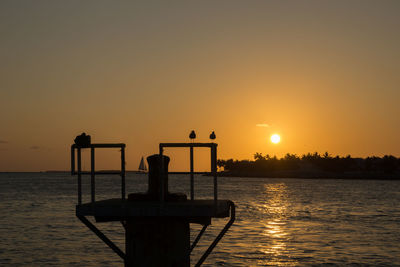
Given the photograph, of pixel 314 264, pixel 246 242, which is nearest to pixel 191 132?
pixel 314 264

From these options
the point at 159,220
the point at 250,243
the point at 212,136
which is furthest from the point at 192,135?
the point at 250,243

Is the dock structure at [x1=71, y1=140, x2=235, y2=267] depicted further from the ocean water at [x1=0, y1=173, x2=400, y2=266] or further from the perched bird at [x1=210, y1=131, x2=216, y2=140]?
the ocean water at [x1=0, y1=173, x2=400, y2=266]

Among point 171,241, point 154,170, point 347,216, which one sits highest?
point 154,170

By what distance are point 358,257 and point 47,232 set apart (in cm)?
2400

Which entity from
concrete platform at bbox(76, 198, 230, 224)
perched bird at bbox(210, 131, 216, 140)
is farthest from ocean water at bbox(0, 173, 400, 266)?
concrete platform at bbox(76, 198, 230, 224)

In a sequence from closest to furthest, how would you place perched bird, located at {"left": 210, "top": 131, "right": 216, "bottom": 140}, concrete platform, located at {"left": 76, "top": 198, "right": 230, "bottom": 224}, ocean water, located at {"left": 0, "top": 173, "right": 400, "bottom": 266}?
concrete platform, located at {"left": 76, "top": 198, "right": 230, "bottom": 224}, perched bird, located at {"left": 210, "top": 131, "right": 216, "bottom": 140}, ocean water, located at {"left": 0, "top": 173, "right": 400, "bottom": 266}

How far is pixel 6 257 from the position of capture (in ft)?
100

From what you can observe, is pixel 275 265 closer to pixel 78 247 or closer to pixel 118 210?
pixel 78 247

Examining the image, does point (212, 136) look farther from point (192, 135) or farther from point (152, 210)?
point (152, 210)

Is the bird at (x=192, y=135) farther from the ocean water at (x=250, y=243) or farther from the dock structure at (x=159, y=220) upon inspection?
the ocean water at (x=250, y=243)

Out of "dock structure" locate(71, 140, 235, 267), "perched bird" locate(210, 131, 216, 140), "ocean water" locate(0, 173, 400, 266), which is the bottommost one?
"ocean water" locate(0, 173, 400, 266)

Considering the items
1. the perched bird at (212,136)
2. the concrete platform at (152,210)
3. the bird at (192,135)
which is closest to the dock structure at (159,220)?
the concrete platform at (152,210)

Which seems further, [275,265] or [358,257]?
[358,257]

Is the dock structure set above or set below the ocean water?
above
